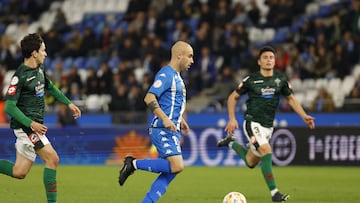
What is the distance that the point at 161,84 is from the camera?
9820 millimetres

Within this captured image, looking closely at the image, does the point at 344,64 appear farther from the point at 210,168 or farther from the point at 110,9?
the point at 110,9

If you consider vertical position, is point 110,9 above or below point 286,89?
above

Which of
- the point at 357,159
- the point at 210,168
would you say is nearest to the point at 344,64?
Result: the point at 357,159

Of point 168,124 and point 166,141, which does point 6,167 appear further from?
point 168,124

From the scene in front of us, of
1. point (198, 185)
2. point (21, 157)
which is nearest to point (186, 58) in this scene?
point (21, 157)

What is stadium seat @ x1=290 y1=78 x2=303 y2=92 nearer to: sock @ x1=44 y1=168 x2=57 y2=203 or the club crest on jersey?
the club crest on jersey

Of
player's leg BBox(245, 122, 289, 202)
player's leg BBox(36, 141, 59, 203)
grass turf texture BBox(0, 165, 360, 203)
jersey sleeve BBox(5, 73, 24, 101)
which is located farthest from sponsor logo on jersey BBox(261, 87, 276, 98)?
jersey sleeve BBox(5, 73, 24, 101)

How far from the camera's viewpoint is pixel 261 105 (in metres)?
13.2

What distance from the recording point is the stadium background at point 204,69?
20.9m

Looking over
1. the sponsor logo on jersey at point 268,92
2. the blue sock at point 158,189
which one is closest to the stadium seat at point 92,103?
the sponsor logo on jersey at point 268,92

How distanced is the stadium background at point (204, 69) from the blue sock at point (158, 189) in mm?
9853

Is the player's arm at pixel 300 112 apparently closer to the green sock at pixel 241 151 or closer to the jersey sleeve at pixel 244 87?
the jersey sleeve at pixel 244 87

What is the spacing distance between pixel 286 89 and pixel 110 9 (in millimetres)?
18927

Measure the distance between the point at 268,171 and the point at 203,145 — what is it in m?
8.85
